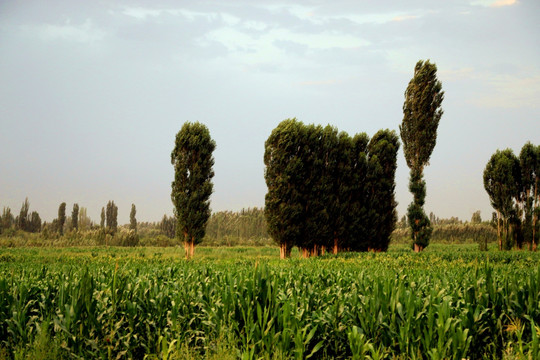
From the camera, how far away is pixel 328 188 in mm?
36375

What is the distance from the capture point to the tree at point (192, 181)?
38188mm

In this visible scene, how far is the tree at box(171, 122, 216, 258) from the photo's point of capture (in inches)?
1503

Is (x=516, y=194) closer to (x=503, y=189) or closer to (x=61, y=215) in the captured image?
(x=503, y=189)

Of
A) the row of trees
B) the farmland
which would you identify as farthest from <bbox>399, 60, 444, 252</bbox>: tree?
the row of trees

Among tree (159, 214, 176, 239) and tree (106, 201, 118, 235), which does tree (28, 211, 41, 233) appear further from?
tree (159, 214, 176, 239)

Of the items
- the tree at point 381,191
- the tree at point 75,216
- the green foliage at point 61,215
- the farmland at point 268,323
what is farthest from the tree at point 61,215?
the farmland at point 268,323

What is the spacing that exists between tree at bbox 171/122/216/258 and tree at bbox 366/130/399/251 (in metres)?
16.1

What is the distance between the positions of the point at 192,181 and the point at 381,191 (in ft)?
62.6

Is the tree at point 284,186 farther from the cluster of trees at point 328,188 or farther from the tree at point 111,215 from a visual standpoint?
the tree at point 111,215

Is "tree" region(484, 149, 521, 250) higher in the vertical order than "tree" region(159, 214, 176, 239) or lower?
higher

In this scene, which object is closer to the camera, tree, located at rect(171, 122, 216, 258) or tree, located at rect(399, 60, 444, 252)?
tree, located at rect(171, 122, 216, 258)

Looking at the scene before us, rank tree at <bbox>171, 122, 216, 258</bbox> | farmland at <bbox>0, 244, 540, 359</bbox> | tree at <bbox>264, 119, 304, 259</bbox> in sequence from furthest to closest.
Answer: tree at <bbox>171, 122, 216, 258</bbox> < tree at <bbox>264, 119, 304, 259</bbox> < farmland at <bbox>0, 244, 540, 359</bbox>

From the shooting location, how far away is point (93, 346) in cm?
711

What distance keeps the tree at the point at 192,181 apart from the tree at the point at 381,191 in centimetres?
1614
